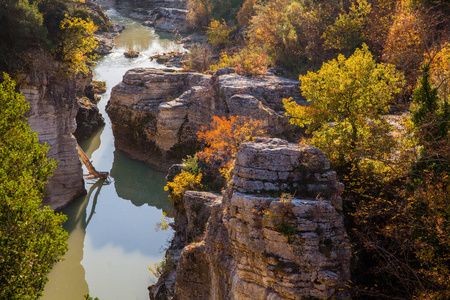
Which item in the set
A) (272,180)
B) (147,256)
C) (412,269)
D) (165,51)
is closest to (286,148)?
(272,180)

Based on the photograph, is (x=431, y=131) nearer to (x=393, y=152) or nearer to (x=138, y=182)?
(x=393, y=152)

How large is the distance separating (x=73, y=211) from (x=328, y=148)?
15722mm

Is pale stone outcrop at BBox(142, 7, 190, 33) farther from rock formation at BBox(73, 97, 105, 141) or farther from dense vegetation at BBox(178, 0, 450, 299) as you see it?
dense vegetation at BBox(178, 0, 450, 299)

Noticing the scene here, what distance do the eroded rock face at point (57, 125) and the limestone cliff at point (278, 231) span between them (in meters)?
12.5

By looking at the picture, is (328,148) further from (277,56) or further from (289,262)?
(277,56)

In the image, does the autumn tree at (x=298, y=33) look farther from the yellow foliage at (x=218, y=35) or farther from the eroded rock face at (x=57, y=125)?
the eroded rock face at (x=57, y=125)

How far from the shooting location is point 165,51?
149 feet

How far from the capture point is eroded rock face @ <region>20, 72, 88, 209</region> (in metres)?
19.1

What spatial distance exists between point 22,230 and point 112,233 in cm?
1301

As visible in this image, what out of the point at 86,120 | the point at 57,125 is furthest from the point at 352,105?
the point at 86,120

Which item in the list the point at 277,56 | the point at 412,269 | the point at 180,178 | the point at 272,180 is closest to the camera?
the point at 412,269

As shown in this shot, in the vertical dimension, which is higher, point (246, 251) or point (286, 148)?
point (286, 148)

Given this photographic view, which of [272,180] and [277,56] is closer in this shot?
[272,180]

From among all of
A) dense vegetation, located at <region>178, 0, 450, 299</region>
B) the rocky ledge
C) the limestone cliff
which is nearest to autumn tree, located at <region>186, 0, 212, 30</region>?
the rocky ledge
